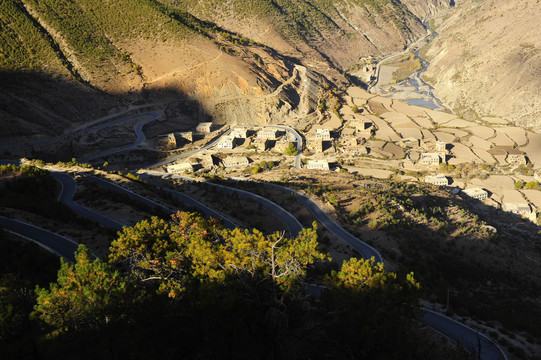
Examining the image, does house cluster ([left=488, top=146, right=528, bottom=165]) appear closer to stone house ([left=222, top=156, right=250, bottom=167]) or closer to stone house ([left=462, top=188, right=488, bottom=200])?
stone house ([left=462, top=188, right=488, bottom=200])

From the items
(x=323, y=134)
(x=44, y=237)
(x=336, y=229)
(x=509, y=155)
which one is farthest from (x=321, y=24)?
(x=44, y=237)

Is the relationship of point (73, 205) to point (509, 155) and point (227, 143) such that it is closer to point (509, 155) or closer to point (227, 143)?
point (227, 143)

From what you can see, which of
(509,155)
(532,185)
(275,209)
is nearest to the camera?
(275,209)

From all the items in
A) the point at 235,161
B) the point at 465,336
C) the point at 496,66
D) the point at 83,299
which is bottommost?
the point at 465,336

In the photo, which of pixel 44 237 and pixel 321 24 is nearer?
pixel 44 237

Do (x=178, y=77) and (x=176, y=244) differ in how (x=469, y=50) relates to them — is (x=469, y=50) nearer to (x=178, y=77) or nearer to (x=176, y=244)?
(x=178, y=77)

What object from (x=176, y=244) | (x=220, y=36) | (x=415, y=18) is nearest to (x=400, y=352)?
(x=176, y=244)
